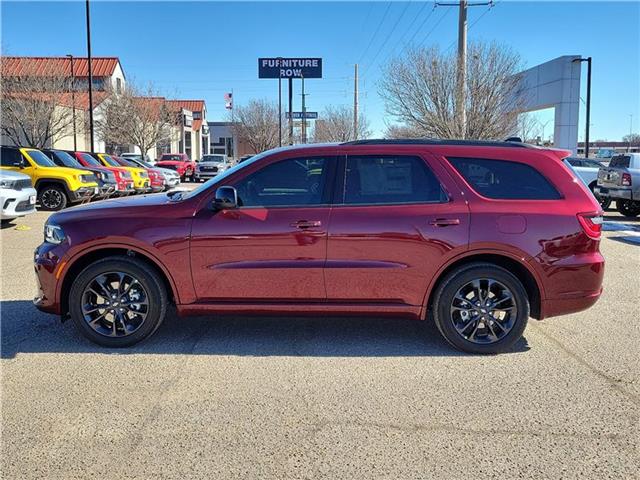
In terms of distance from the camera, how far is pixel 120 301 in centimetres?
467

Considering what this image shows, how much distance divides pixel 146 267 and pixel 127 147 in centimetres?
4137

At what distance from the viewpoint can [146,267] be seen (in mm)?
4645

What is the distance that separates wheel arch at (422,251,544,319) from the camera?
454 cm

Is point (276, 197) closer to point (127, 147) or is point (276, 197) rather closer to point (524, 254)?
point (524, 254)

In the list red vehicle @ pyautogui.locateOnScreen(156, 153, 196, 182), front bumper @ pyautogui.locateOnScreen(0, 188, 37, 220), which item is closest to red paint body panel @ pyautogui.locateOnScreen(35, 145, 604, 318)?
front bumper @ pyautogui.locateOnScreen(0, 188, 37, 220)

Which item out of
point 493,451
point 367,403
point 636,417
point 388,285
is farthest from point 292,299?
point 636,417

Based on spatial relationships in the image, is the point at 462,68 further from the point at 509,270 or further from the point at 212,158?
the point at 212,158

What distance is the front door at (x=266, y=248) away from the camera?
4520 mm

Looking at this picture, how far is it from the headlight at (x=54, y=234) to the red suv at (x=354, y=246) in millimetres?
14

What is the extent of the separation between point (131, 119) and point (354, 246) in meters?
37.9

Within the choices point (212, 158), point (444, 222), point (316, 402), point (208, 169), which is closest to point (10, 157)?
point (444, 222)

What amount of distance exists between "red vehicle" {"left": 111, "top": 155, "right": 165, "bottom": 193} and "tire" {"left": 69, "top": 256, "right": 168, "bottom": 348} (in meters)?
19.2

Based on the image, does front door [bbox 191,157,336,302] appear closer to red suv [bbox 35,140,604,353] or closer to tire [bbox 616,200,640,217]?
red suv [bbox 35,140,604,353]

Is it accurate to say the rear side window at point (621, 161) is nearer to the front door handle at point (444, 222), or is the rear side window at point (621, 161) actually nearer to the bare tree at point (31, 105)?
the front door handle at point (444, 222)
